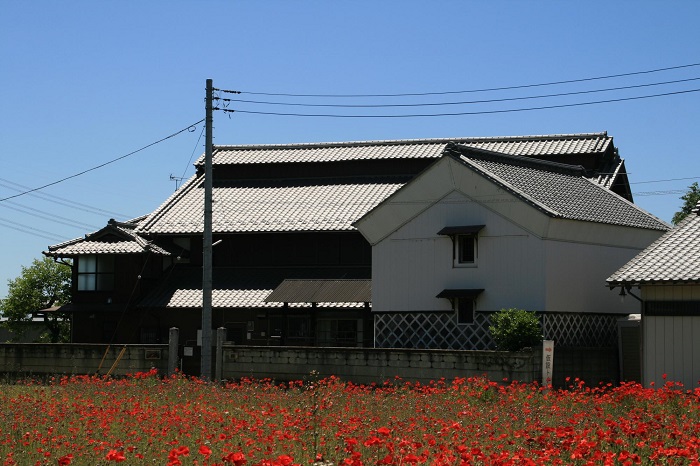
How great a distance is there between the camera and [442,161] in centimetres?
3588

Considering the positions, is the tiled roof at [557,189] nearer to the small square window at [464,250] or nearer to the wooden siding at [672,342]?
the small square window at [464,250]

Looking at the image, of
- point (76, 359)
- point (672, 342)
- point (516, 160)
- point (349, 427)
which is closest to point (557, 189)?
point (516, 160)

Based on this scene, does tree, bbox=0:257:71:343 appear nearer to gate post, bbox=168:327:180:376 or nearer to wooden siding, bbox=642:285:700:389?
gate post, bbox=168:327:180:376

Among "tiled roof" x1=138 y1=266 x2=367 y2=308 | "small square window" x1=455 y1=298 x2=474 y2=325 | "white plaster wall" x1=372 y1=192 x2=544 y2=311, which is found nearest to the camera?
"white plaster wall" x1=372 y1=192 x2=544 y2=311

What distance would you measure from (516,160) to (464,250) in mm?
5349

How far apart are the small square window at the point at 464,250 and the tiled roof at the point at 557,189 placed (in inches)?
92.3

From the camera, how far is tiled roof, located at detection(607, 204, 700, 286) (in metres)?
26.7

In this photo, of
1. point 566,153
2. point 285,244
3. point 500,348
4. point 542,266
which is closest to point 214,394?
point 500,348

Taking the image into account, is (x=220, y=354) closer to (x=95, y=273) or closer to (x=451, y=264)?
(x=451, y=264)

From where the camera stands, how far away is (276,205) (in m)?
48.9

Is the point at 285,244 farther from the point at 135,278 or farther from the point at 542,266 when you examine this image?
the point at 542,266

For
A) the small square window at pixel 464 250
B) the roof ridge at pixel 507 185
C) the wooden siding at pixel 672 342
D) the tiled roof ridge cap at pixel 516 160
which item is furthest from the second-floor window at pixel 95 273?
the wooden siding at pixel 672 342

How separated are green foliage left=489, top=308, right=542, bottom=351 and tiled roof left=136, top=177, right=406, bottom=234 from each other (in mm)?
14210

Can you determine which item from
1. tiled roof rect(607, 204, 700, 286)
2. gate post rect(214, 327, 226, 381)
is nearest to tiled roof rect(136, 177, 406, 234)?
gate post rect(214, 327, 226, 381)
